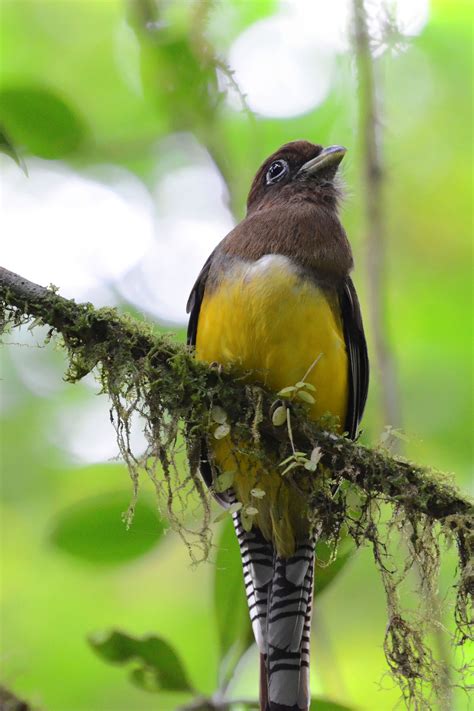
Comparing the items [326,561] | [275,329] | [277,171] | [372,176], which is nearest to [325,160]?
[277,171]

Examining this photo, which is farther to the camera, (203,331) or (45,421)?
(45,421)

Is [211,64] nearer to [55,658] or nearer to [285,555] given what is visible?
[285,555]

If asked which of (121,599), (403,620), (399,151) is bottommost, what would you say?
(403,620)

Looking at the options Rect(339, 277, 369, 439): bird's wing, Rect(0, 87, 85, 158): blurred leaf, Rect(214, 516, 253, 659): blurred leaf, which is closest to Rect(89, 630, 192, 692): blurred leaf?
Rect(214, 516, 253, 659): blurred leaf

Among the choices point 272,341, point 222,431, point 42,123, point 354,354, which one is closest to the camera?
point 222,431

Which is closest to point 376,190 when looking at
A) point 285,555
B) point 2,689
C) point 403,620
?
point 285,555

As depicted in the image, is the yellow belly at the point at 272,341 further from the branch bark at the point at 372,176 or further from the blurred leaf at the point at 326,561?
the branch bark at the point at 372,176

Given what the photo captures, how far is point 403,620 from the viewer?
2.74m

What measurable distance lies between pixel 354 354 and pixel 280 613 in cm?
100

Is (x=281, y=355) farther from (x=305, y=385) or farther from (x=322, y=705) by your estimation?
(x=322, y=705)

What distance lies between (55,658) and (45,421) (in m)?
1.77

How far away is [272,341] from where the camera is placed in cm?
308

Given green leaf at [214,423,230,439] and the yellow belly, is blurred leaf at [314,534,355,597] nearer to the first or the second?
the yellow belly

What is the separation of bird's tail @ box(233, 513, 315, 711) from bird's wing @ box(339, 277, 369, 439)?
1.71ft
